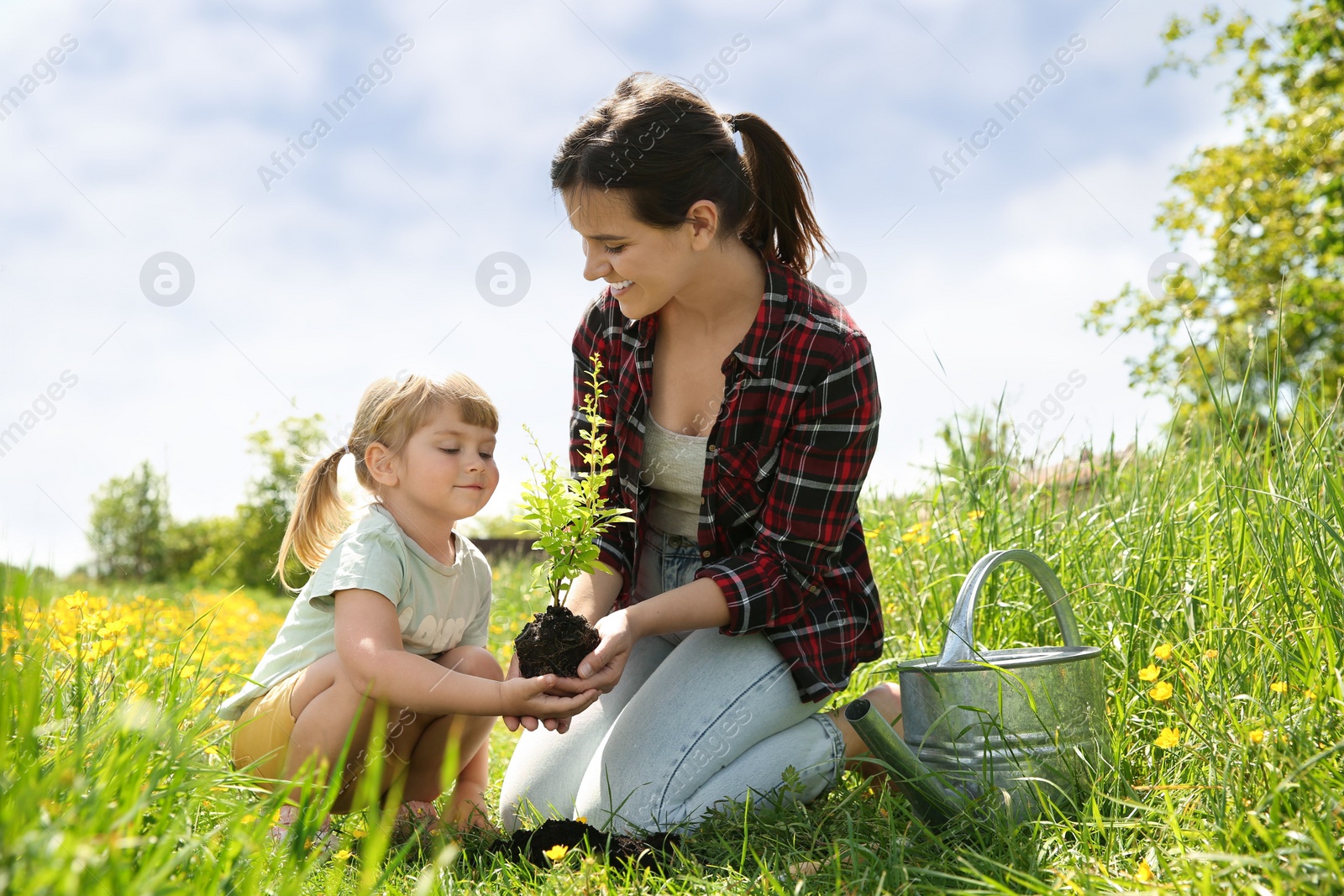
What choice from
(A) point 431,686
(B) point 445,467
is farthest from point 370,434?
(A) point 431,686

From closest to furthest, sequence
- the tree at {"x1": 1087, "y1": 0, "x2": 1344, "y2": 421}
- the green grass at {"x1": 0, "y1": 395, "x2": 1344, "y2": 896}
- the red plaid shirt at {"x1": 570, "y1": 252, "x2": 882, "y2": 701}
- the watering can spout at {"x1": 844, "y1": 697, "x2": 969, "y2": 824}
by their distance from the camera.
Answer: the green grass at {"x1": 0, "y1": 395, "x2": 1344, "y2": 896} → the watering can spout at {"x1": 844, "y1": 697, "x2": 969, "y2": 824} → the red plaid shirt at {"x1": 570, "y1": 252, "x2": 882, "y2": 701} → the tree at {"x1": 1087, "y1": 0, "x2": 1344, "y2": 421}

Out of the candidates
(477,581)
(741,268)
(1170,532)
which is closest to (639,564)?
(477,581)

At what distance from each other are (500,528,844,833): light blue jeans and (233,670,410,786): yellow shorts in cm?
40

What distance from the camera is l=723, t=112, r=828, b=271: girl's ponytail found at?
2.57 m

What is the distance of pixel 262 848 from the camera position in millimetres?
1322

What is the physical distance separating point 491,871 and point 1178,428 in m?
3.20

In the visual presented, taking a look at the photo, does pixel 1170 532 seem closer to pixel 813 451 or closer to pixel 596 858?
pixel 813 451

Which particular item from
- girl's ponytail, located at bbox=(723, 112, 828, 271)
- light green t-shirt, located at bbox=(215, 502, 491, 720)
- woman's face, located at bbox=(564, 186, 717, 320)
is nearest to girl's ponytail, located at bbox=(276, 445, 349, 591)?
light green t-shirt, located at bbox=(215, 502, 491, 720)

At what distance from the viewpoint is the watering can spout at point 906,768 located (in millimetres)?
1927

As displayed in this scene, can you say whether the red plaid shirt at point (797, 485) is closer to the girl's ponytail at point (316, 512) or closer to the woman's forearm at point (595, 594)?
the woman's forearm at point (595, 594)

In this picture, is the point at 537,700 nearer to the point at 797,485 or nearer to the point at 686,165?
the point at 797,485

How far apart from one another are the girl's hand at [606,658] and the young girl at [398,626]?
0.14 feet

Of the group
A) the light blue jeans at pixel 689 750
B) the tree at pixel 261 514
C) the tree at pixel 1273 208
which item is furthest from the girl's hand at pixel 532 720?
the tree at pixel 261 514

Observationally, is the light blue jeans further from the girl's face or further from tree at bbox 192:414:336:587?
tree at bbox 192:414:336:587
